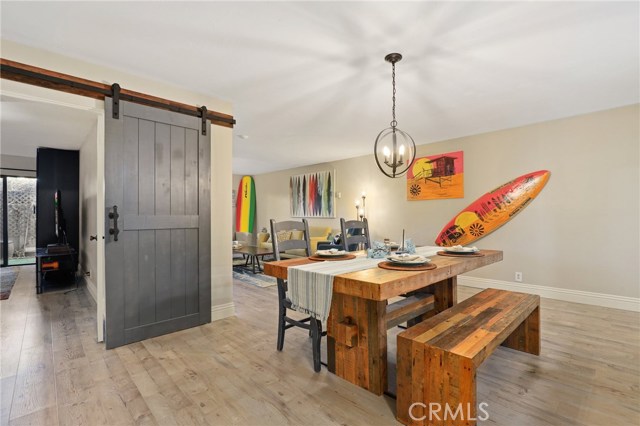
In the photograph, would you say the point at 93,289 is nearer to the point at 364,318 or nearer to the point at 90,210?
the point at 90,210

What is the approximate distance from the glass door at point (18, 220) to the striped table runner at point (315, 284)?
23.6 ft

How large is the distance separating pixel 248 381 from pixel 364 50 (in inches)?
97.4

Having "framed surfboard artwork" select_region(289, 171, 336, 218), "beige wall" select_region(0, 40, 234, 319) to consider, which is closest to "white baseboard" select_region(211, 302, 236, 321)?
"beige wall" select_region(0, 40, 234, 319)

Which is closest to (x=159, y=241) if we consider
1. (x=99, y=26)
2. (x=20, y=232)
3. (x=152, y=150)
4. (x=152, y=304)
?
(x=152, y=304)

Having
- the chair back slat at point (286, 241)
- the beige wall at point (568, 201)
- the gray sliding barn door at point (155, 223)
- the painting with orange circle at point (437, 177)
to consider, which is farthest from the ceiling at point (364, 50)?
the chair back slat at point (286, 241)

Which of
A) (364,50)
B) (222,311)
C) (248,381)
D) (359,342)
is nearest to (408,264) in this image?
(359,342)

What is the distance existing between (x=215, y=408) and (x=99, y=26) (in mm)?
2520

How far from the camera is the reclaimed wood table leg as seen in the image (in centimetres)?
187

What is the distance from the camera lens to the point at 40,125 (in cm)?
361

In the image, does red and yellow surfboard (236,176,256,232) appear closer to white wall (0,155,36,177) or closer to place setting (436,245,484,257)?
white wall (0,155,36,177)

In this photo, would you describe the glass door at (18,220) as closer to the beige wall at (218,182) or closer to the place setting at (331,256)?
the beige wall at (218,182)

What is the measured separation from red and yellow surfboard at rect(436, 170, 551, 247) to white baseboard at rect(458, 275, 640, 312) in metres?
0.66

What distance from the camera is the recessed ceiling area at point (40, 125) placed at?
270cm

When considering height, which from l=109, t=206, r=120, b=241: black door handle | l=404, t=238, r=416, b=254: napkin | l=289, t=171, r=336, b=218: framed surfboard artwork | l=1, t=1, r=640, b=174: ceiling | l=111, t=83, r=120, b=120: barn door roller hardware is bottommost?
l=404, t=238, r=416, b=254: napkin
